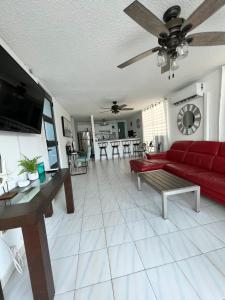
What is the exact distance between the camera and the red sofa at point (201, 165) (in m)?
2.28

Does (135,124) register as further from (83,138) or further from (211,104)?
(211,104)

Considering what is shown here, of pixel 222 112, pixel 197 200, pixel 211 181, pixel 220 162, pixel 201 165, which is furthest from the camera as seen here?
pixel 222 112

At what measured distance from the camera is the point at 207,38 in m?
1.58

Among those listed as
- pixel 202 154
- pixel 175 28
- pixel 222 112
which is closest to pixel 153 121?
pixel 222 112

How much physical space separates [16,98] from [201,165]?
3.43m

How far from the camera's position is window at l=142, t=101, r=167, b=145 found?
594cm

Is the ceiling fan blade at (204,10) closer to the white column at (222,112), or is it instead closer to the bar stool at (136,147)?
the white column at (222,112)

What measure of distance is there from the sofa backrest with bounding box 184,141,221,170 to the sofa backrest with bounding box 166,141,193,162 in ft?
0.43

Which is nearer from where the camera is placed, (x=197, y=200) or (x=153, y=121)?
(x=197, y=200)

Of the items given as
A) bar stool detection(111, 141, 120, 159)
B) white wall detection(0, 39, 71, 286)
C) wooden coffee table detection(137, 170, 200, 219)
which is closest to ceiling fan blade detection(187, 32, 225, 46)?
wooden coffee table detection(137, 170, 200, 219)

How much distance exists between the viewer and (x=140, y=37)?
6.21 ft

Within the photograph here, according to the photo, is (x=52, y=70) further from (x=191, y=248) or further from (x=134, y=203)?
(x=191, y=248)

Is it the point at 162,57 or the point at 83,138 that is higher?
the point at 162,57

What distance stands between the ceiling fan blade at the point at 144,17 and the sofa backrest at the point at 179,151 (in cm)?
306
